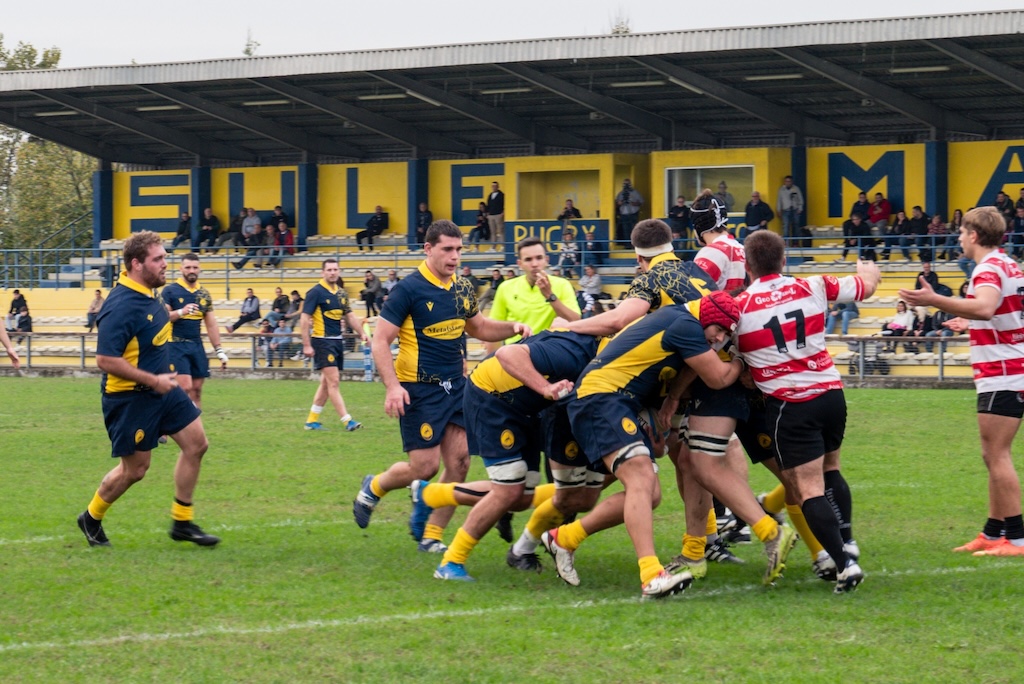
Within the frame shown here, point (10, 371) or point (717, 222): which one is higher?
point (717, 222)

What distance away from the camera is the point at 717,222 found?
877cm

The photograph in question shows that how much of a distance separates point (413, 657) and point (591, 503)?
220 centimetres

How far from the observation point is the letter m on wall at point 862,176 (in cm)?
3234

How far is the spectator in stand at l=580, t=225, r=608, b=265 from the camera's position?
3279 centimetres

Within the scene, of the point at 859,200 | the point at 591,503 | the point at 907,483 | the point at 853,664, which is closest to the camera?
the point at 853,664

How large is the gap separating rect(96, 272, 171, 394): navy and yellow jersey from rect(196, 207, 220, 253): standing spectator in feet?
98.2

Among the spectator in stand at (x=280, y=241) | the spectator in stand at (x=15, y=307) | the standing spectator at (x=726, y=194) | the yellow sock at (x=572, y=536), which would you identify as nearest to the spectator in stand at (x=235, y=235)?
the spectator in stand at (x=280, y=241)

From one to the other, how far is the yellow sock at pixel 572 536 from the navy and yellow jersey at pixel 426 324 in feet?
5.28

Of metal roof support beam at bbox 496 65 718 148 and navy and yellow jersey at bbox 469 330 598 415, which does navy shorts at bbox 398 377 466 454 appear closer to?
navy and yellow jersey at bbox 469 330 598 415

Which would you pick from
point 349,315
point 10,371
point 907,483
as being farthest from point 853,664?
point 10,371

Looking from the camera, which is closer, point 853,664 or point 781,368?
point 853,664

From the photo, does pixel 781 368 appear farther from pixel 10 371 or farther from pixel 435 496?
pixel 10 371

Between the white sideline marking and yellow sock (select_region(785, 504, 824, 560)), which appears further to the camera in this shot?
yellow sock (select_region(785, 504, 824, 560))

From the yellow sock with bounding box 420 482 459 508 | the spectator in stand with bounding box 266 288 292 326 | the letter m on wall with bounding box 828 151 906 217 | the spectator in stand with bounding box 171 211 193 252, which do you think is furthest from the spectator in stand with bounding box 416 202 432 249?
the yellow sock with bounding box 420 482 459 508
